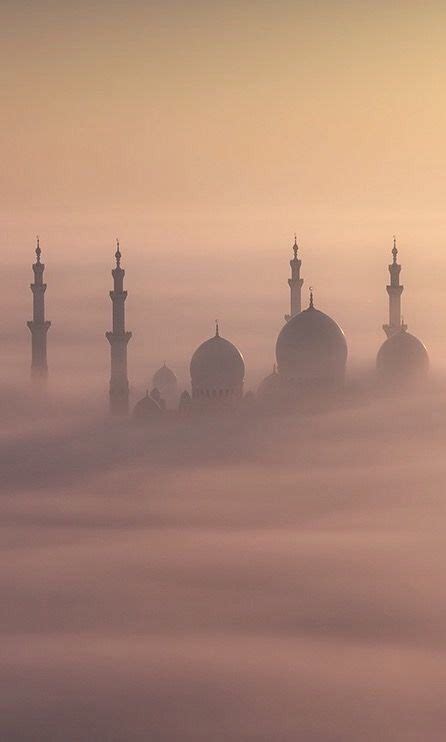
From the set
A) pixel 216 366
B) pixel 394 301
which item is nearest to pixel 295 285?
pixel 394 301

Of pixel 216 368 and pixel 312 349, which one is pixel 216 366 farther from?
pixel 312 349

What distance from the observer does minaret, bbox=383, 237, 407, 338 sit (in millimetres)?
55781

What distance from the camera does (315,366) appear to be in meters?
51.6

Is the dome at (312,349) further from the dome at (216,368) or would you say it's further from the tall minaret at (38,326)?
the tall minaret at (38,326)

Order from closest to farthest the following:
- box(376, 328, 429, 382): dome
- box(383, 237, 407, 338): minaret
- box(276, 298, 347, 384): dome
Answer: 1. box(276, 298, 347, 384): dome
2. box(376, 328, 429, 382): dome
3. box(383, 237, 407, 338): minaret

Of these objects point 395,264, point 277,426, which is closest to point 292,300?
point 395,264

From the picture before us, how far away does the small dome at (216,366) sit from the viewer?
51250 mm

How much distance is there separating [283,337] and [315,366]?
186 centimetres

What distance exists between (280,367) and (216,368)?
120 inches

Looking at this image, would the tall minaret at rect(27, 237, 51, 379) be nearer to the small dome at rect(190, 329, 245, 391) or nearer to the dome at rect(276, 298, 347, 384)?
the small dome at rect(190, 329, 245, 391)

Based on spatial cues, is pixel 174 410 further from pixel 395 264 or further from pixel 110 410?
pixel 395 264

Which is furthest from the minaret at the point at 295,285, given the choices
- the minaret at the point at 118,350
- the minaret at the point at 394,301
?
the minaret at the point at 118,350

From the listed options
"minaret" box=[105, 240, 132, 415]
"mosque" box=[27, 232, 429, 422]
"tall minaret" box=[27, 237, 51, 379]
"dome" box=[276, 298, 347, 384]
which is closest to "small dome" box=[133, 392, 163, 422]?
"mosque" box=[27, 232, 429, 422]

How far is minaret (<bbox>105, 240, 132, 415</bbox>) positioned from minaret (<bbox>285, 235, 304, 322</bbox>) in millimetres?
9013
